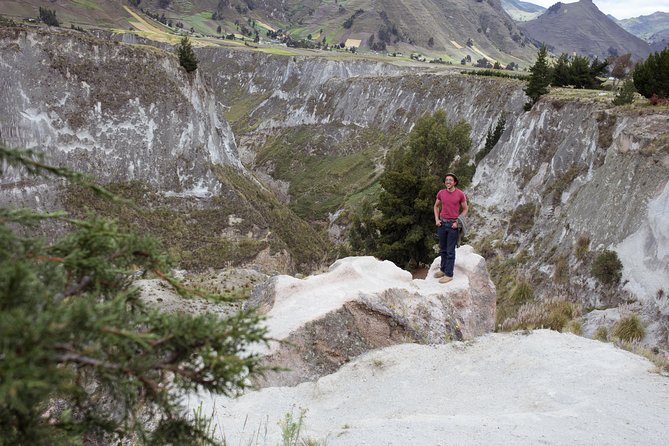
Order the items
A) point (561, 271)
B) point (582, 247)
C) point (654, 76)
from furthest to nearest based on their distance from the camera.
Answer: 1. point (654, 76)
2. point (561, 271)
3. point (582, 247)

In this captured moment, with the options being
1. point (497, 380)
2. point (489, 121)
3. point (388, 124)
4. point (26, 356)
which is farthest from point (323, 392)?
point (388, 124)

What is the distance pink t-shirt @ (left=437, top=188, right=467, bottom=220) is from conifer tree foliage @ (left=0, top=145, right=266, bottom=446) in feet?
25.3

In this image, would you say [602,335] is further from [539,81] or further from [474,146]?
[474,146]

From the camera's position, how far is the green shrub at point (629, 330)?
35.6 ft

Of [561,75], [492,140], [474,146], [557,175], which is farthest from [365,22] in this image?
[557,175]

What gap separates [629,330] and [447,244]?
452cm

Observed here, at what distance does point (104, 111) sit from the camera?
3462 centimetres

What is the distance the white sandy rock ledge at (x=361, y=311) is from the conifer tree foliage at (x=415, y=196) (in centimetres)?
823

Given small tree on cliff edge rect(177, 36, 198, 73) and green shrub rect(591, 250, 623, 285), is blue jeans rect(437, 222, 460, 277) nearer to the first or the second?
green shrub rect(591, 250, 623, 285)

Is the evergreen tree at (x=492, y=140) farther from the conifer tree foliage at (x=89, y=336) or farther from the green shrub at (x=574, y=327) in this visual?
the conifer tree foliage at (x=89, y=336)

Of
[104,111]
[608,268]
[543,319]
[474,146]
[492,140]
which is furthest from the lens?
[474,146]

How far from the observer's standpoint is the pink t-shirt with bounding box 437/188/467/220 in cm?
1070

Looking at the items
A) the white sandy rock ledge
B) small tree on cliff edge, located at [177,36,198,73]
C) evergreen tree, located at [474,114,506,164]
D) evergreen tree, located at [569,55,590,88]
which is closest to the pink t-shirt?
the white sandy rock ledge

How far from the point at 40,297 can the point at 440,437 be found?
4.45 m
